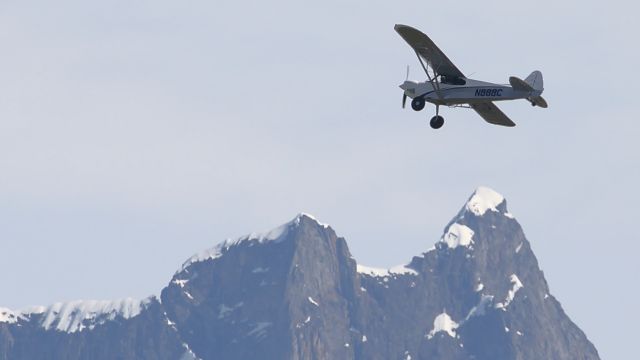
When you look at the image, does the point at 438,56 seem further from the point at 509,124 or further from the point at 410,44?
the point at 509,124

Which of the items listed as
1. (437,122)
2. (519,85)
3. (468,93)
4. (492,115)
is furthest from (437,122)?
(492,115)

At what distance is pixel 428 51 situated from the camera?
14762 cm

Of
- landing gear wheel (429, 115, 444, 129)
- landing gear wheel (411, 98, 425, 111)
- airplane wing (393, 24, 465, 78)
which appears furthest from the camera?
landing gear wheel (411, 98, 425, 111)

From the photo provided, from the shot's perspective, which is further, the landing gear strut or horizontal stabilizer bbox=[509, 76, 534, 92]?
horizontal stabilizer bbox=[509, 76, 534, 92]

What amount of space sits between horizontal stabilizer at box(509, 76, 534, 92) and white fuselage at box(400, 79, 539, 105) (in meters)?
0.24

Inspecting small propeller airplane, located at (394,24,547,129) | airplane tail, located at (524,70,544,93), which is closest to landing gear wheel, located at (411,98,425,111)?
small propeller airplane, located at (394,24,547,129)

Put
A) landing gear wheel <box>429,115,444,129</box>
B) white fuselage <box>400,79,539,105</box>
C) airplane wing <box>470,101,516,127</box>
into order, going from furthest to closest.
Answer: airplane wing <box>470,101,516,127</box>
white fuselage <box>400,79,539,105</box>
landing gear wheel <box>429,115,444,129</box>

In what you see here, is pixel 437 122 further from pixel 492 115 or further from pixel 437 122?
pixel 492 115

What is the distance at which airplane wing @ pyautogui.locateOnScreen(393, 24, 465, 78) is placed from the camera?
14600cm

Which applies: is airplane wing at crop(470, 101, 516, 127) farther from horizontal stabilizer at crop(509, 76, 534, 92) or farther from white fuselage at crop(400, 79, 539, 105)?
horizontal stabilizer at crop(509, 76, 534, 92)

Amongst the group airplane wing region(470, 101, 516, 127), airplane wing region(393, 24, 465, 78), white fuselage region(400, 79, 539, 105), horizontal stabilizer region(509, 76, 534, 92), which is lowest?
horizontal stabilizer region(509, 76, 534, 92)

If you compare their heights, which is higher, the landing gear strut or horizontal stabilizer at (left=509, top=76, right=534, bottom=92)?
horizontal stabilizer at (left=509, top=76, right=534, bottom=92)

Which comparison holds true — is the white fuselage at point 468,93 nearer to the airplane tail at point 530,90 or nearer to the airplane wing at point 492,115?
the airplane tail at point 530,90

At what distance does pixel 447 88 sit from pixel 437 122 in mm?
3554
